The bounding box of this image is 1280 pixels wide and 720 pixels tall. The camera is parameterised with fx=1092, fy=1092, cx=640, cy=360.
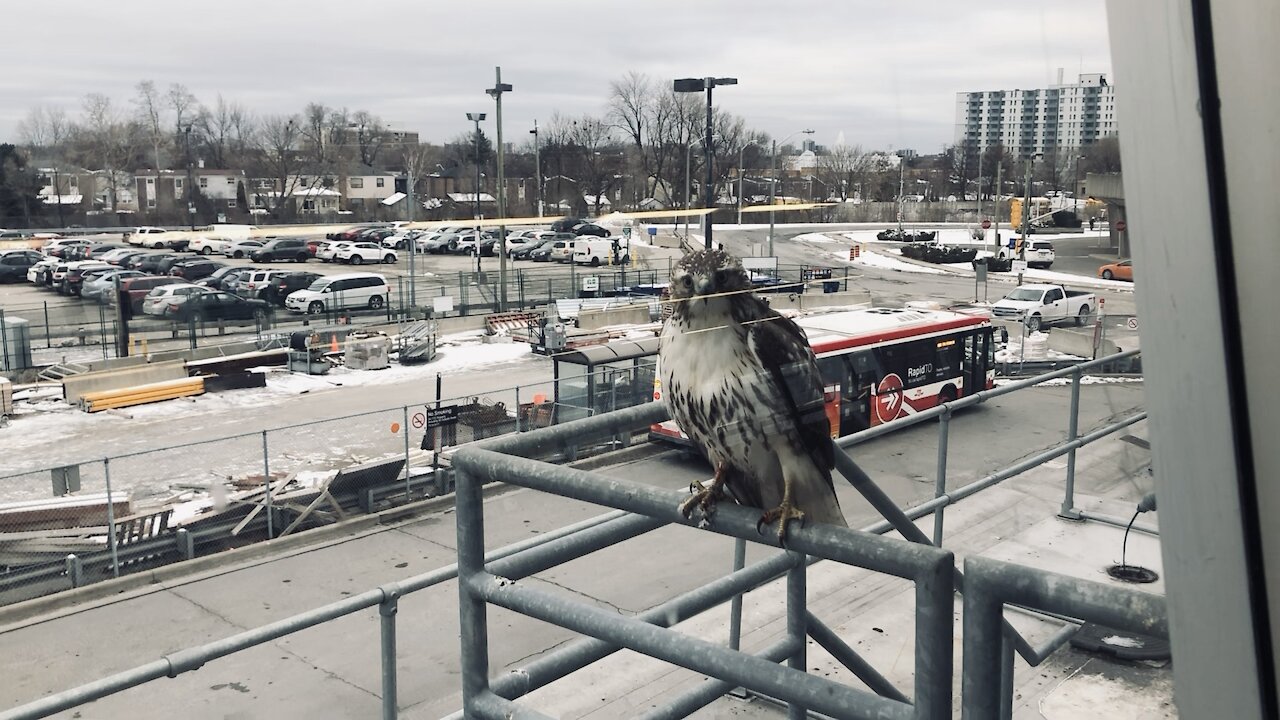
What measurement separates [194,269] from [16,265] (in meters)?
6.91

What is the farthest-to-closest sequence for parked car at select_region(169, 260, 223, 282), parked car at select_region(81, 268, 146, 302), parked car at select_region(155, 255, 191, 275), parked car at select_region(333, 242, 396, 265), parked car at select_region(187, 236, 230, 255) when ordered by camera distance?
1. parked car at select_region(81, 268, 146, 302)
2. parked car at select_region(155, 255, 191, 275)
3. parked car at select_region(169, 260, 223, 282)
4. parked car at select_region(333, 242, 396, 265)
5. parked car at select_region(187, 236, 230, 255)

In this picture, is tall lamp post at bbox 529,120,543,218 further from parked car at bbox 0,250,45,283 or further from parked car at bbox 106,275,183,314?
parked car at bbox 0,250,45,283

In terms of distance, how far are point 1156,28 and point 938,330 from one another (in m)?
Answer: 5.37

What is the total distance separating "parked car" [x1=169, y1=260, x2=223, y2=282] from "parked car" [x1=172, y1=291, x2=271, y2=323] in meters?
0.51

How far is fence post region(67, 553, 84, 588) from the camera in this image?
9.96m

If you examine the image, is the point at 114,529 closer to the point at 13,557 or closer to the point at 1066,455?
the point at 13,557

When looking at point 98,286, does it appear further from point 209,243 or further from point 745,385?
point 745,385

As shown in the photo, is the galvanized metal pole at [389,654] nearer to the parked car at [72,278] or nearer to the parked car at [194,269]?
the parked car at [194,269]

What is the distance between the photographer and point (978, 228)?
246cm

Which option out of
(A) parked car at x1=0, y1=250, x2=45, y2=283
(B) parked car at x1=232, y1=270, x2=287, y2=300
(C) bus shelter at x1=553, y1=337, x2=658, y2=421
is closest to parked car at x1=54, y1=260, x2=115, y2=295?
(A) parked car at x1=0, y1=250, x2=45, y2=283

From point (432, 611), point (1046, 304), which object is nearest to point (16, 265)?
point (432, 611)

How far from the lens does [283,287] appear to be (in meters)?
23.1

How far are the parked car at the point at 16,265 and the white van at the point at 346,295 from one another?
7219 millimetres

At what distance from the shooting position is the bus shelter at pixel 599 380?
483 inches
